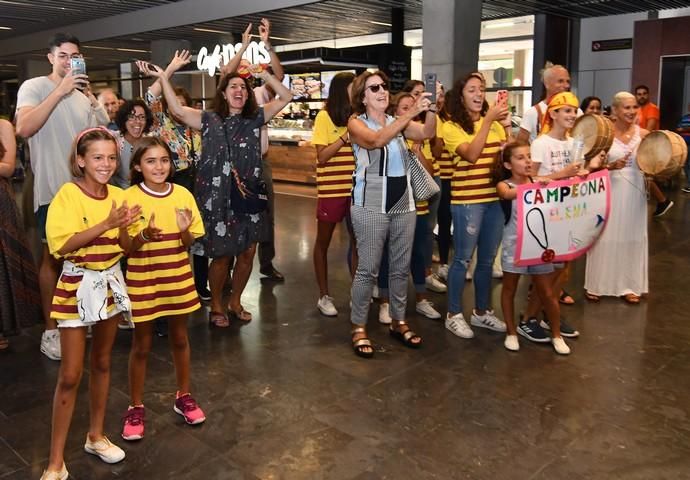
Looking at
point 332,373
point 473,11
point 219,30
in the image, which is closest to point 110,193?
point 332,373

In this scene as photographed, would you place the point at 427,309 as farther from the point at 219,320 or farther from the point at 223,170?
the point at 223,170

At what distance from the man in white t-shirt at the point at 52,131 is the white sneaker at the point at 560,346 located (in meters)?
2.86

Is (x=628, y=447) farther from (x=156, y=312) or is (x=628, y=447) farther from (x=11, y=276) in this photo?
(x=11, y=276)

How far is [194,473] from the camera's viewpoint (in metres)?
2.53

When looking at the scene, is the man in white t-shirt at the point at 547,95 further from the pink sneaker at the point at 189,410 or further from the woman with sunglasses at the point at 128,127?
the pink sneaker at the point at 189,410

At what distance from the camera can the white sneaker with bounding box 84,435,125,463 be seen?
260 centimetres

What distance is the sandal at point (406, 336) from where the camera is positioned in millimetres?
3852

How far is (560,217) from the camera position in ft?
12.1

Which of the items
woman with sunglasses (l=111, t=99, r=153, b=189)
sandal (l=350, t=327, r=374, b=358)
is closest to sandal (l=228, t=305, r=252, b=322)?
sandal (l=350, t=327, r=374, b=358)

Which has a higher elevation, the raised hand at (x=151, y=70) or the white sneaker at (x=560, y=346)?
the raised hand at (x=151, y=70)

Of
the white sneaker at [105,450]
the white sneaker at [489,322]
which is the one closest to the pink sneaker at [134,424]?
the white sneaker at [105,450]

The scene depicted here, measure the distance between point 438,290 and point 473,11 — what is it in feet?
15.8

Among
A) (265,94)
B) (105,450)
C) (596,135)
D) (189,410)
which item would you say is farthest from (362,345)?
(265,94)

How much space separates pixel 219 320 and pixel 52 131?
153 centimetres
